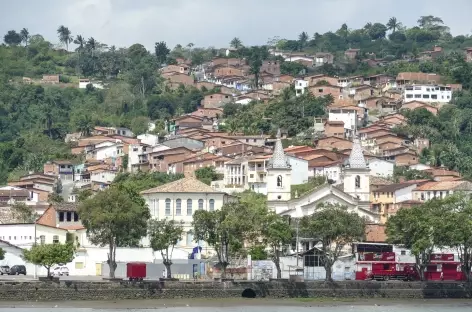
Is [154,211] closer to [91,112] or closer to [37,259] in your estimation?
[37,259]

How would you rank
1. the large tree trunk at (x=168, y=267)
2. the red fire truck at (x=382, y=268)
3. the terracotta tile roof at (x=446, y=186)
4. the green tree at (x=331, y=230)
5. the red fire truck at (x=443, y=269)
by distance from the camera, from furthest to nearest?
the terracotta tile roof at (x=446, y=186) < the red fire truck at (x=443, y=269) < the red fire truck at (x=382, y=268) < the green tree at (x=331, y=230) < the large tree trunk at (x=168, y=267)

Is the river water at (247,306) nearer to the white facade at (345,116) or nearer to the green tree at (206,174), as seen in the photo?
the green tree at (206,174)

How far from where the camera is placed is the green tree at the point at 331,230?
276 feet

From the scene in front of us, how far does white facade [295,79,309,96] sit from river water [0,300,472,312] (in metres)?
83.4

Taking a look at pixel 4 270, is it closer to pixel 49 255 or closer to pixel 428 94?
pixel 49 255

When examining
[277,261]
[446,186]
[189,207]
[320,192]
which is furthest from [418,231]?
[446,186]

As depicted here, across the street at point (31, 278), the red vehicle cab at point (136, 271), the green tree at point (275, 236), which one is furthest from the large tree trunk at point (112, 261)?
the green tree at point (275, 236)

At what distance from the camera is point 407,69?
184750 mm

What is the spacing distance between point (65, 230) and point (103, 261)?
6046mm

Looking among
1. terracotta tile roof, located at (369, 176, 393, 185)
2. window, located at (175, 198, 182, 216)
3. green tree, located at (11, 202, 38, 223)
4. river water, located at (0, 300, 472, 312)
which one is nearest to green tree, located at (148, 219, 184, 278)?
river water, located at (0, 300, 472, 312)

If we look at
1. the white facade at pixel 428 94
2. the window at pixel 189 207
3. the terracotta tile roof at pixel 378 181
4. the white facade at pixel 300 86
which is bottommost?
the window at pixel 189 207

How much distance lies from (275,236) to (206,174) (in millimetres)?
42015

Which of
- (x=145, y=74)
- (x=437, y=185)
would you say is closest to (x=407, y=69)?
(x=145, y=74)

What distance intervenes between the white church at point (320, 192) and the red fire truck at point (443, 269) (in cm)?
1180
